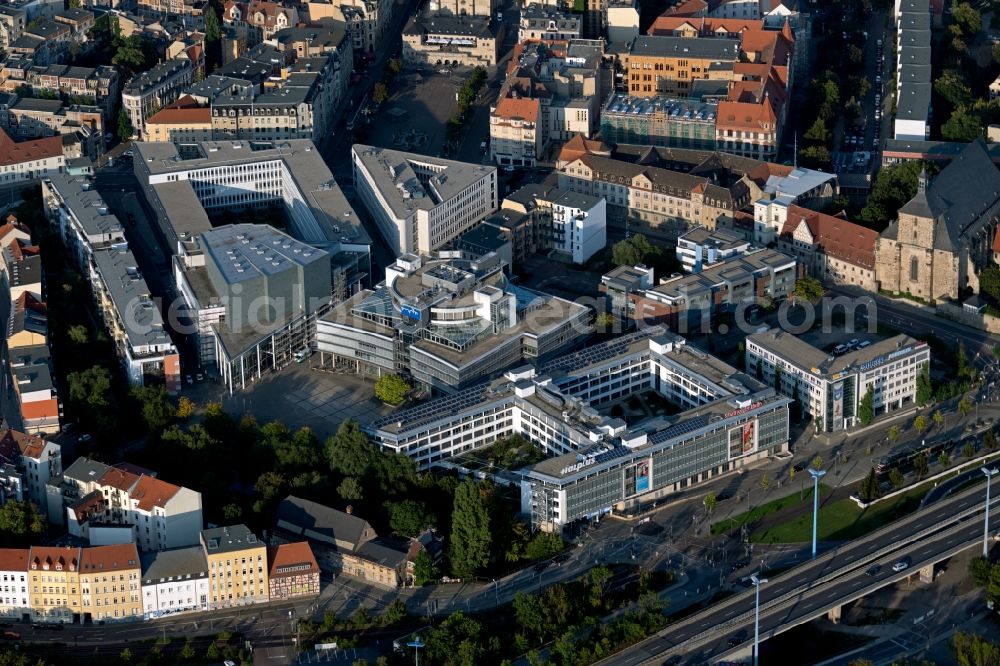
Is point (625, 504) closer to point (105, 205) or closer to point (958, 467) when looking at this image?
point (958, 467)

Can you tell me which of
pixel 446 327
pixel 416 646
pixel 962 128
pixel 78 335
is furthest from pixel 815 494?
pixel 962 128

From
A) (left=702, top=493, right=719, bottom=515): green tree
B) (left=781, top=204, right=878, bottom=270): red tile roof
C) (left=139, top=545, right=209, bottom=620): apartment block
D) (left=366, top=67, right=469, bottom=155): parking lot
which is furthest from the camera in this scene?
(left=366, top=67, right=469, bottom=155): parking lot

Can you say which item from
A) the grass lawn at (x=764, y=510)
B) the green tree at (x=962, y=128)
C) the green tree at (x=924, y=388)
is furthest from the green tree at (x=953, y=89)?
the grass lawn at (x=764, y=510)

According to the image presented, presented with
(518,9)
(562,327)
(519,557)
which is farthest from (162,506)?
(518,9)

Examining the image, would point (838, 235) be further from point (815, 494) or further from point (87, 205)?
point (87, 205)

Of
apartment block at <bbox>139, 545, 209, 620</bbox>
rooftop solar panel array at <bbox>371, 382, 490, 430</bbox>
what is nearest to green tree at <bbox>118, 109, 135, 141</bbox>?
rooftop solar panel array at <bbox>371, 382, 490, 430</bbox>

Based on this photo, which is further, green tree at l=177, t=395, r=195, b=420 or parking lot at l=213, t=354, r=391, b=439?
parking lot at l=213, t=354, r=391, b=439

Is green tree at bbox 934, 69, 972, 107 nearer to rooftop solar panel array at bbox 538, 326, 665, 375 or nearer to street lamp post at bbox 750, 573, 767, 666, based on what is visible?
rooftop solar panel array at bbox 538, 326, 665, 375
